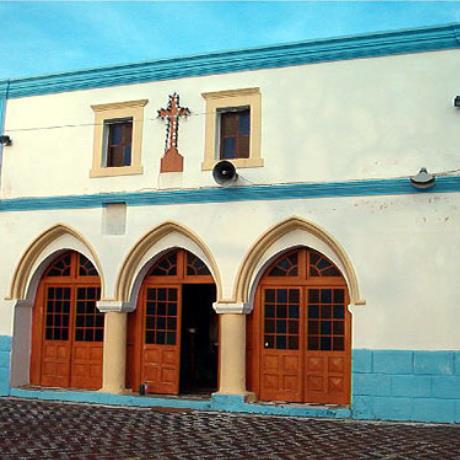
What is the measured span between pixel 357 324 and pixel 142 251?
384cm

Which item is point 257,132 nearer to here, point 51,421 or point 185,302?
point 185,302

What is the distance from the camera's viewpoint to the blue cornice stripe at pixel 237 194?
1084cm

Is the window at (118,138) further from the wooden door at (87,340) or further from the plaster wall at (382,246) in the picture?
the wooden door at (87,340)

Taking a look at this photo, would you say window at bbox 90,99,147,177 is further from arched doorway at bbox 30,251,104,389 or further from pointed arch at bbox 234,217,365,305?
pointed arch at bbox 234,217,365,305

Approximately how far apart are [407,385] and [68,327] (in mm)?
6009

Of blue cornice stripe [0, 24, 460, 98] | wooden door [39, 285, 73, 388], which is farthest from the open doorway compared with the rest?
blue cornice stripe [0, 24, 460, 98]

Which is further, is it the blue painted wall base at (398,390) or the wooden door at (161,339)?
the wooden door at (161,339)

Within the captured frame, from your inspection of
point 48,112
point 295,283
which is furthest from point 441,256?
point 48,112

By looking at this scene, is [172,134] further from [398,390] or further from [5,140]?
[398,390]

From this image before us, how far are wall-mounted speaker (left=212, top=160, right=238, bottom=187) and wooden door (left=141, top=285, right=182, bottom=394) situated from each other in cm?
203

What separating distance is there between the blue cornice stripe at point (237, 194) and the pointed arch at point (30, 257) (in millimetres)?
438

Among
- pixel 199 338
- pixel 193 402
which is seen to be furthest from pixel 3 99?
pixel 193 402

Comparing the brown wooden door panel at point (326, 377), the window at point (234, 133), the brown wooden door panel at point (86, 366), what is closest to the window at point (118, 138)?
the window at point (234, 133)

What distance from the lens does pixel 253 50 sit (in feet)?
39.2
